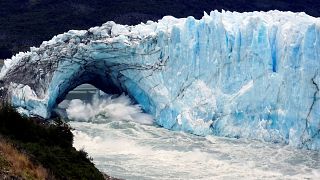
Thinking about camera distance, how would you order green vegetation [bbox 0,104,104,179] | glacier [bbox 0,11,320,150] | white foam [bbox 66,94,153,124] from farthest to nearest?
white foam [bbox 66,94,153,124]
glacier [bbox 0,11,320,150]
green vegetation [bbox 0,104,104,179]

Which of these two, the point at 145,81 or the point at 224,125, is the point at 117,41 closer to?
the point at 145,81

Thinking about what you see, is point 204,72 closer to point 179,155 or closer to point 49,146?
point 179,155

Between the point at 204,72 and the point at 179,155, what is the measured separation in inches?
159

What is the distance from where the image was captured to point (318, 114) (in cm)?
1580

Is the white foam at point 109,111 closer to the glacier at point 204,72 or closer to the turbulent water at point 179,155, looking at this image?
the turbulent water at point 179,155

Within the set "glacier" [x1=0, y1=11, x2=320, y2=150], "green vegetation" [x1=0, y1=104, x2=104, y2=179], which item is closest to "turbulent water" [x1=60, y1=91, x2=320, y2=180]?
"glacier" [x1=0, y1=11, x2=320, y2=150]

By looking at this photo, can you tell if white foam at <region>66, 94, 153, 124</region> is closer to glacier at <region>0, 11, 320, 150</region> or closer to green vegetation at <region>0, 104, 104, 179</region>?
glacier at <region>0, 11, 320, 150</region>

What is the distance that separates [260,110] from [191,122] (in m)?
2.26

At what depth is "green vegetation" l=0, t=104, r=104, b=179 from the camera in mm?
7969

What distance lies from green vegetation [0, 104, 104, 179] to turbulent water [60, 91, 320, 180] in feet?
12.0

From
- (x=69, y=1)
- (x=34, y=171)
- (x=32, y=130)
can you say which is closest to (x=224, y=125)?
(x=32, y=130)

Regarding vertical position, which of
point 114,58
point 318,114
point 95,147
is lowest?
point 95,147

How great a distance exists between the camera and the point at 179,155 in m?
15.3

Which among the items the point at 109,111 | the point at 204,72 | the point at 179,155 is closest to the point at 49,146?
the point at 179,155
